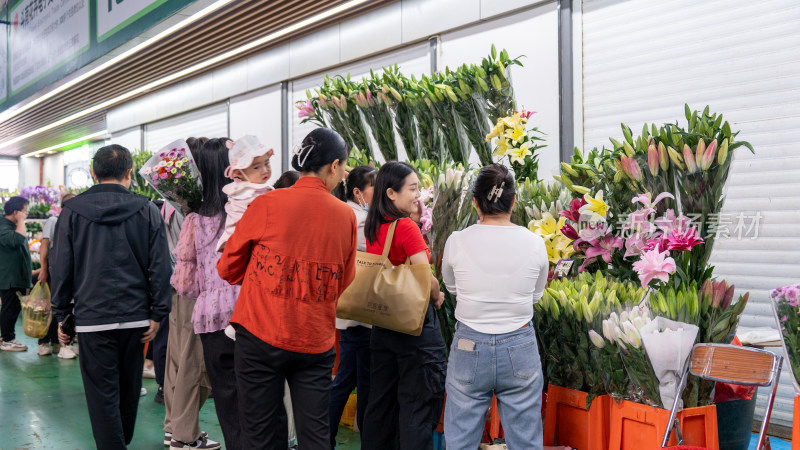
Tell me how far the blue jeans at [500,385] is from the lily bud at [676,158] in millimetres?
822

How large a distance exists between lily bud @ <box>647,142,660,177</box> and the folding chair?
667mm

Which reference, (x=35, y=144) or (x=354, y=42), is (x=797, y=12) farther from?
(x=35, y=144)

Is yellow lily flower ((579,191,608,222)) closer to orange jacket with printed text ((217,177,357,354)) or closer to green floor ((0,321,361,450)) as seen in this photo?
orange jacket with printed text ((217,177,357,354))

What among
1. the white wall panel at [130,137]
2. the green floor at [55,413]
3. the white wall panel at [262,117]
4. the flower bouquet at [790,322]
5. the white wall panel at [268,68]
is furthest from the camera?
the white wall panel at [130,137]

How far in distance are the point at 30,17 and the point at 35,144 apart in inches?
422

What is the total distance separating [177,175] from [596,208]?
5.65ft

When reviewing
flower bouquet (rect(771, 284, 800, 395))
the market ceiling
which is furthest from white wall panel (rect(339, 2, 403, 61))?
flower bouquet (rect(771, 284, 800, 395))

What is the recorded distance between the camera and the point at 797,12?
3.71m

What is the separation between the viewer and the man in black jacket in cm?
280

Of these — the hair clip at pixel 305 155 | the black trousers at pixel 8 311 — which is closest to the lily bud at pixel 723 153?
the hair clip at pixel 305 155

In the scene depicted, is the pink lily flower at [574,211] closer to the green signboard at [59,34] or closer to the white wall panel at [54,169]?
the green signboard at [59,34]

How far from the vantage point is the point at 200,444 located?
11.0ft

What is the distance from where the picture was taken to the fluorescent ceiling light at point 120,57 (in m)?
5.51

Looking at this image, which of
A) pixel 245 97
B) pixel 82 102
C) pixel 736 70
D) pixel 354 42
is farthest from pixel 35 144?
pixel 736 70
